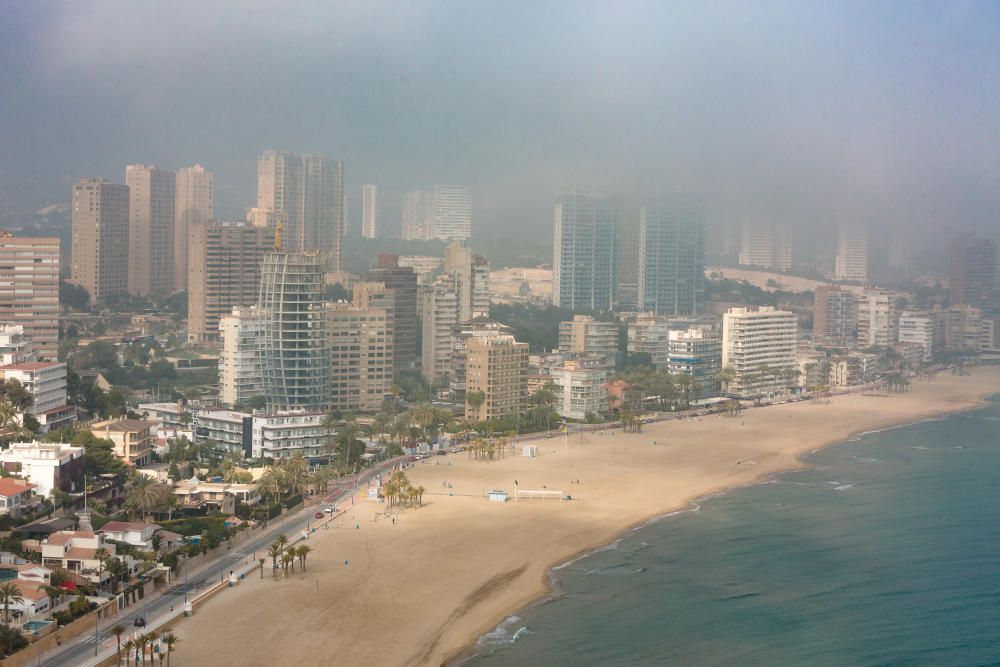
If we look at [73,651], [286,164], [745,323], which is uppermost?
[286,164]

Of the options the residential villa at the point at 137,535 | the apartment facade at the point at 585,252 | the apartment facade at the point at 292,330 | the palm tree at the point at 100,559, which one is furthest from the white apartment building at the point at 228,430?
the apartment facade at the point at 585,252

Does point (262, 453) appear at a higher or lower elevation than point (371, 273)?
lower

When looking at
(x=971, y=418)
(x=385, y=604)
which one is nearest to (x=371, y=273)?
(x=971, y=418)

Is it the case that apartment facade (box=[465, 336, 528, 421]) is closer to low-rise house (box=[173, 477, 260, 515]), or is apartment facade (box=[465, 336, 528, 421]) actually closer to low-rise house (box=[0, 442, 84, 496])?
low-rise house (box=[173, 477, 260, 515])

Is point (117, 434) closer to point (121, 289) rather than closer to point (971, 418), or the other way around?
point (971, 418)

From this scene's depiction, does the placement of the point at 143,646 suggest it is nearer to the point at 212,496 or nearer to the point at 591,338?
the point at 212,496

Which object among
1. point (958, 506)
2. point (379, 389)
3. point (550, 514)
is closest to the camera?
point (550, 514)

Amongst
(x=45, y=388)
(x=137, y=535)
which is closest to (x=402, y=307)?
(x=45, y=388)

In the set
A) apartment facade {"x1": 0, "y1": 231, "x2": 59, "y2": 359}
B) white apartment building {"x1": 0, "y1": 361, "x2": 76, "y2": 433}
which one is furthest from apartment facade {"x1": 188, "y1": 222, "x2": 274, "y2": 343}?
white apartment building {"x1": 0, "y1": 361, "x2": 76, "y2": 433}
